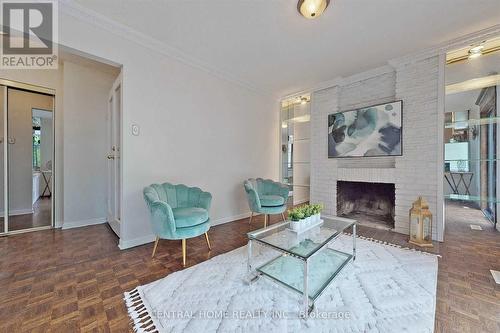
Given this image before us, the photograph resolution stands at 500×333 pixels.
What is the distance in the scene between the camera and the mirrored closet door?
9.99 ft

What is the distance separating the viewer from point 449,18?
230 cm

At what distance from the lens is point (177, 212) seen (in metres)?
2.42

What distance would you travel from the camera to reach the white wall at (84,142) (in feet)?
10.8

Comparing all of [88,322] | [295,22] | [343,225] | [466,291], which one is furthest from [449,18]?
[88,322]

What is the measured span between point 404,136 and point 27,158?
6178 mm

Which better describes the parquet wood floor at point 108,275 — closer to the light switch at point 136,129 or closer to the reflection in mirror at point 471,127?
the reflection in mirror at point 471,127

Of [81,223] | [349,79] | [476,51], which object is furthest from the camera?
[349,79]

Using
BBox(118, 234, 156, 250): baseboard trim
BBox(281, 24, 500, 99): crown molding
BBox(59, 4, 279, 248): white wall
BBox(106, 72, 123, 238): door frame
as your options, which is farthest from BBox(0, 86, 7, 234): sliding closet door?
BBox(281, 24, 500, 99): crown molding

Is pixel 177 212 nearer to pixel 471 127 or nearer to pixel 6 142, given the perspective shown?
pixel 6 142

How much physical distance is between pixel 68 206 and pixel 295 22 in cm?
437

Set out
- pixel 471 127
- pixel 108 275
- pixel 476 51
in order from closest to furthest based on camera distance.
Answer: pixel 108 275
pixel 476 51
pixel 471 127

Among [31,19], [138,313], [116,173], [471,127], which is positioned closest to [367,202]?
[471,127]

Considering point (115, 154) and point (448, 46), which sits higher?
point (448, 46)

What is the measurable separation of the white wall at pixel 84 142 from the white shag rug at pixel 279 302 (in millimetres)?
2626
